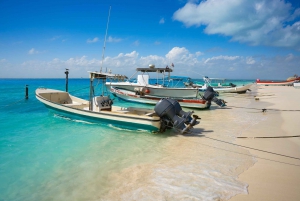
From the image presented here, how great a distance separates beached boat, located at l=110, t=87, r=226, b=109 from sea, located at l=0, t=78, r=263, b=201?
694 centimetres

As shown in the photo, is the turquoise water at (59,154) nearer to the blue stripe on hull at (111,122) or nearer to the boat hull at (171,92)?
the blue stripe on hull at (111,122)

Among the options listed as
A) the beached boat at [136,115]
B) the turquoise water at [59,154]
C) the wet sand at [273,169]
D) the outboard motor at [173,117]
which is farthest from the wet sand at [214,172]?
the turquoise water at [59,154]

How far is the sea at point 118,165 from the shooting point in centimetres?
524

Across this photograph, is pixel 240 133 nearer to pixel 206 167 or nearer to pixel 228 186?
pixel 206 167

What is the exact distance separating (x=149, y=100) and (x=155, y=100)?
71 centimetres

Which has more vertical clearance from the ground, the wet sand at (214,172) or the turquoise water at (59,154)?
the wet sand at (214,172)

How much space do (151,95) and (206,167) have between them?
1523cm

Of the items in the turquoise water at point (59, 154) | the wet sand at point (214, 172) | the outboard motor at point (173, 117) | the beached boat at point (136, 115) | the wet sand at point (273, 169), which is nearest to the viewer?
the wet sand at point (273, 169)

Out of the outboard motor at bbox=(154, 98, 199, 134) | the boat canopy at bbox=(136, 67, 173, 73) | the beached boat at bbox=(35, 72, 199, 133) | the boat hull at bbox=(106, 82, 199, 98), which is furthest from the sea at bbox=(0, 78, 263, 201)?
the boat hull at bbox=(106, 82, 199, 98)

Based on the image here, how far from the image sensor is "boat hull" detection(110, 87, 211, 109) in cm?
1855

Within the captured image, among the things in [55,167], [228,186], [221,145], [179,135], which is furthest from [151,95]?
[228,186]

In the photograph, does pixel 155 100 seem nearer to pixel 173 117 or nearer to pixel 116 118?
pixel 116 118

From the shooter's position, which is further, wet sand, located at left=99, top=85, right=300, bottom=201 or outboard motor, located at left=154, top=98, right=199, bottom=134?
outboard motor, located at left=154, top=98, right=199, bottom=134

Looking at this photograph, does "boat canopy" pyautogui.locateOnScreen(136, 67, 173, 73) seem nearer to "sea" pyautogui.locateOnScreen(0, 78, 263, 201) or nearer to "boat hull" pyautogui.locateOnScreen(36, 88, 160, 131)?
"boat hull" pyautogui.locateOnScreen(36, 88, 160, 131)
